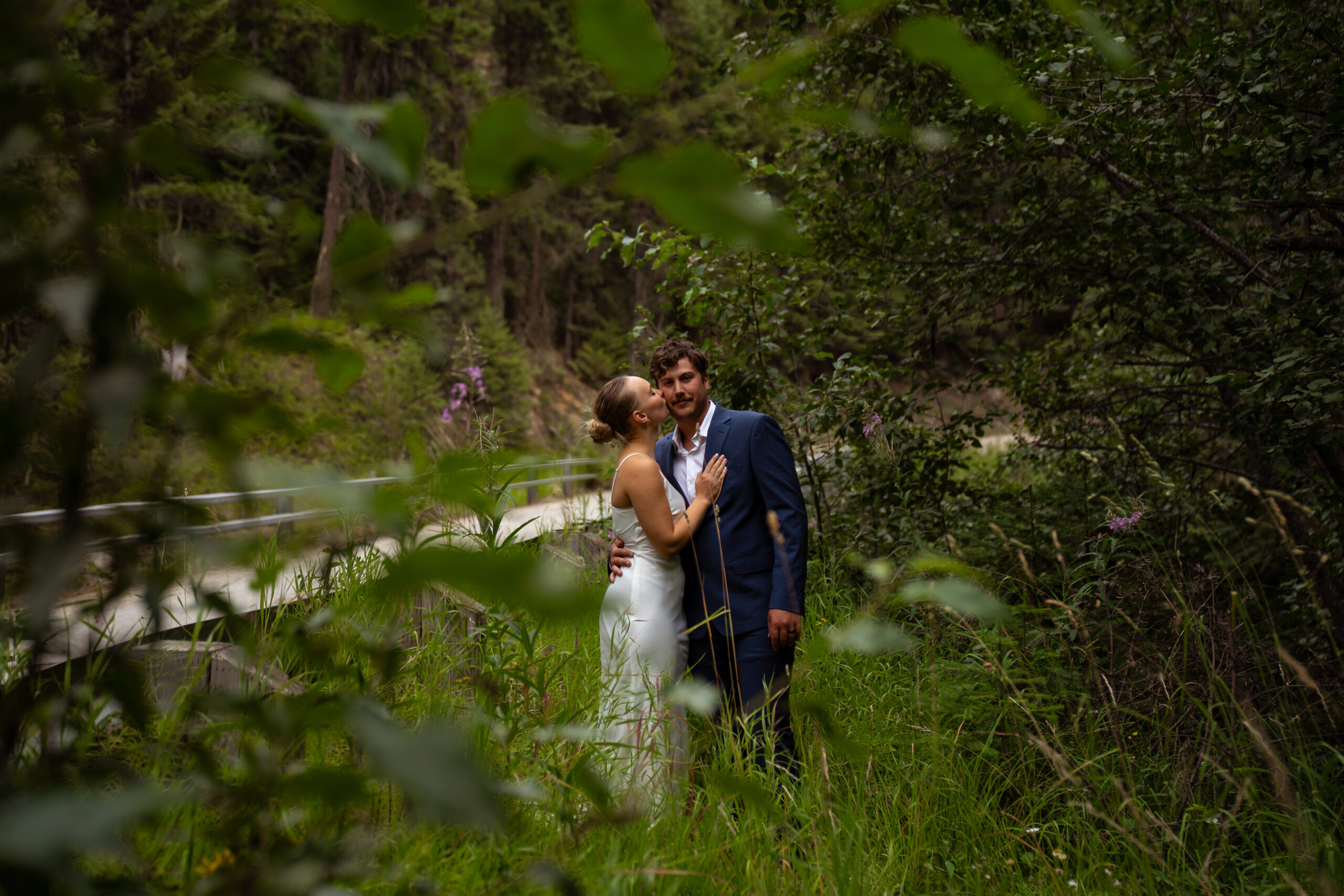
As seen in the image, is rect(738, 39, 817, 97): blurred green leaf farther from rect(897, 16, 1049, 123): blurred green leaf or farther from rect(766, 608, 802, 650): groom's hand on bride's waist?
rect(766, 608, 802, 650): groom's hand on bride's waist

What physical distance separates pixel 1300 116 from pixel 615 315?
79.3 feet

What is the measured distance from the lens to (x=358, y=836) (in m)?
0.86

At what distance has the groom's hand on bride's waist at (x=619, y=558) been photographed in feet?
11.7

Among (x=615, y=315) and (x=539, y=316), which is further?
(x=615, y=315)

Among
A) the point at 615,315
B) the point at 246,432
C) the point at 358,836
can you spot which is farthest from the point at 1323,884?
the point at 615,315

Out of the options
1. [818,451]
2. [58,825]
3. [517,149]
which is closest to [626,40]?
[517,149]

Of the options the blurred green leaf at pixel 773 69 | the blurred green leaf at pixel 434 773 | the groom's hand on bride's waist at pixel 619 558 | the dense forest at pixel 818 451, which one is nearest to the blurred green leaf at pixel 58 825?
the dense forest at pixel 818 451

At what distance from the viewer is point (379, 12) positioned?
0.53 m

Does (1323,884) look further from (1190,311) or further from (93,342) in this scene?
(1190,311)

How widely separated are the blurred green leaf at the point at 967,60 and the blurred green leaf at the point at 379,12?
12.5 inches

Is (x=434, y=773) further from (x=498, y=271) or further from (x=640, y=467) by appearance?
(x=498, y=271)

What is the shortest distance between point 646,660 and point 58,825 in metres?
2.51

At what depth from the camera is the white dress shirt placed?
3.80 metres

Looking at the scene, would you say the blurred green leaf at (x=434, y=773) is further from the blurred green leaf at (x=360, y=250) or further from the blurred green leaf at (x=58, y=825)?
the blurred green leaf at (x=360, y=250)
